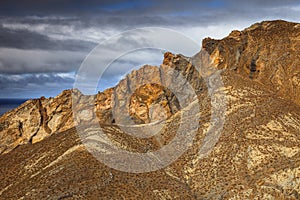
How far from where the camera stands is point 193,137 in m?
40.9

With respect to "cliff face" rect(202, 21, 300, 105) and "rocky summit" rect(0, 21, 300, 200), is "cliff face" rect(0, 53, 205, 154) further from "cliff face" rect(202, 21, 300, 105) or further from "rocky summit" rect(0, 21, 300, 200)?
"cliff face" rect(202, 21, 300, 105)

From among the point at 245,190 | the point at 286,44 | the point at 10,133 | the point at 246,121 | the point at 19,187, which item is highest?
the point at 286,44

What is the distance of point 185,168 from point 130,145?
20.8ft

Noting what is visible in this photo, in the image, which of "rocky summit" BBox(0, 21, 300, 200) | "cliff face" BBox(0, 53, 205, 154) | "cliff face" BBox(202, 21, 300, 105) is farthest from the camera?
"cliff face" BBox(0, 53, 205, 154)

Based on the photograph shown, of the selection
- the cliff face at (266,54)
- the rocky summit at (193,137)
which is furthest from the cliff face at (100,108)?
the cliff face at (266,54)


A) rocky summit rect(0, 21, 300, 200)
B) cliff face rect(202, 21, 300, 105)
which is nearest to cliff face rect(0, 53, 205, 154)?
rocky summit rect(0, 21, 300, 200)

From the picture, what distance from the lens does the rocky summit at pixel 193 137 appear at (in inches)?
1287

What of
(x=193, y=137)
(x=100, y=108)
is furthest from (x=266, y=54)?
(x=100, y=108)

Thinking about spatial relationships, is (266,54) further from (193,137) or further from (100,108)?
(100,108)

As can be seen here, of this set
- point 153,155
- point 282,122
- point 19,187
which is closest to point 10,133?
point 19,187

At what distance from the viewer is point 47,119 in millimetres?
59062

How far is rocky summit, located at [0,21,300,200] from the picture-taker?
107ft

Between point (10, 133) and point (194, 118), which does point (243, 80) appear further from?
point (10, 133)

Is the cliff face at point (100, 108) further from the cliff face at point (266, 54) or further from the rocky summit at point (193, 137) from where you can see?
the cliff face at point (266, 54)
